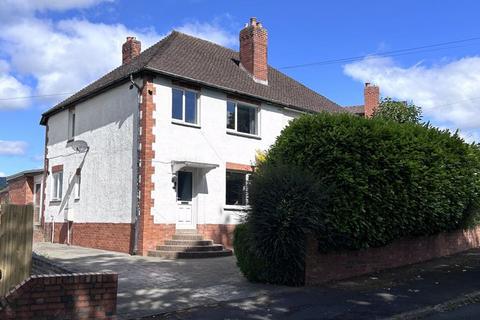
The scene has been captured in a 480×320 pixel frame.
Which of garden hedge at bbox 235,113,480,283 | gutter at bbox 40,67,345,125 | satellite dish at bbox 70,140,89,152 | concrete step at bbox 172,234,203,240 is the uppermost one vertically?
gutter at bbox 40,67,345,125

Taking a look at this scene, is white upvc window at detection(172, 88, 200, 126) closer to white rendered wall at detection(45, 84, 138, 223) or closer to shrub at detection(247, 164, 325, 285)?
white rendered wall at detection(45, 84, 138, 223)

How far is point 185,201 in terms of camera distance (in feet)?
59.6

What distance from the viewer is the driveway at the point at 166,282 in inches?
356

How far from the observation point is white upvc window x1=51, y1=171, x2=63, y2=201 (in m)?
22.8

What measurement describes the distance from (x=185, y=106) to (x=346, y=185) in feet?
28.7

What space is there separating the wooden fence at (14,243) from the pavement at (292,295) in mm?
1786

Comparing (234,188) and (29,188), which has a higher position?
(29,188)

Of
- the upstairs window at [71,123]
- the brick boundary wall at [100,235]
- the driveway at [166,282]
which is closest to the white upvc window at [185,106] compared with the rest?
the brick boundary wall at [100,235]

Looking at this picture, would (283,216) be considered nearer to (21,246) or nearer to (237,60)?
(21,246)

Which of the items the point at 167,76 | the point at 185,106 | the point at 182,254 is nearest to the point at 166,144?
the point at 185,106

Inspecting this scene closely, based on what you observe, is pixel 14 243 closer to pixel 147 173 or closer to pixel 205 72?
pixel 147 173

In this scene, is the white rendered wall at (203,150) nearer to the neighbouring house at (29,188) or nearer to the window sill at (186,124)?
the window sill at (186,124)

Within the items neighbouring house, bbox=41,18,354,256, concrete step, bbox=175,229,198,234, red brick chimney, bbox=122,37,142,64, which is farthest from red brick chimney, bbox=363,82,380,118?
concrete step, bbox=175,229,198,234

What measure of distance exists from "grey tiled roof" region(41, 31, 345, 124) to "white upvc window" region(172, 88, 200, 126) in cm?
60
